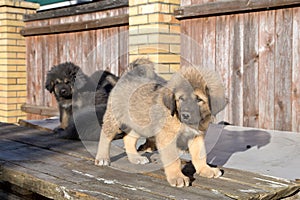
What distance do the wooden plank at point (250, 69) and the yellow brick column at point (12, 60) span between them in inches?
221

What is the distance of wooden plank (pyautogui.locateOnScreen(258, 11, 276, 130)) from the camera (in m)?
4.99

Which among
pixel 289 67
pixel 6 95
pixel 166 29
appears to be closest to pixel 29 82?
pixel 6 95

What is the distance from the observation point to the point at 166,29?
19.4 feet

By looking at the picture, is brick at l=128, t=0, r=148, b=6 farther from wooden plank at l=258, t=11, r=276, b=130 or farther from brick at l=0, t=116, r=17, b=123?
brick at l=0, t=116, r=17, b=123

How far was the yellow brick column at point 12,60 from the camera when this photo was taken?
28.7ft

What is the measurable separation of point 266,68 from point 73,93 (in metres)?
2.47

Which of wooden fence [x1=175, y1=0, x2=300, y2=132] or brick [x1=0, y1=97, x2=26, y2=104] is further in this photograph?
brick [x1=0, y1=97, x2=26, y2=104]

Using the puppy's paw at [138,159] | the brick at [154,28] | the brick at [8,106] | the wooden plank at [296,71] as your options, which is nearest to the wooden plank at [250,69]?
the wooden plank at [296,71]

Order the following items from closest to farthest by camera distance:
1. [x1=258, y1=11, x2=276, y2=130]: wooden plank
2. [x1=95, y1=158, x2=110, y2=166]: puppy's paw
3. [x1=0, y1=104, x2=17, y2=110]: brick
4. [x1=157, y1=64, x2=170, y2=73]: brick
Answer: [x1=95, y1=158, x2=110, y2=166]: puppy's paw → [x1=258, y1=11, x2=276, y2=130]: wooden plank → [x1=157, y1=64, x2=170, y2=73]: brick → [x1=0, y1=104, x2=17, y2=110]: brick

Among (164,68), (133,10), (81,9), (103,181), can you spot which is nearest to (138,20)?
(133,10)

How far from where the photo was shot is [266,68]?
5047mm

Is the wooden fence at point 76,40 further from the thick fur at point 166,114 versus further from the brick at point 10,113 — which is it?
the thick fur at point 166,114

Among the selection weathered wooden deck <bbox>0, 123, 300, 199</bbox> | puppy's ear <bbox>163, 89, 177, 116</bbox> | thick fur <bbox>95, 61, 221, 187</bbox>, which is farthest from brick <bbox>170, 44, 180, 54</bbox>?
puppy's ear <bbox>163, 89, 177, 116</bbox>

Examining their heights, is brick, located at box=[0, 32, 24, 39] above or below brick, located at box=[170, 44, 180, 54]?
above
